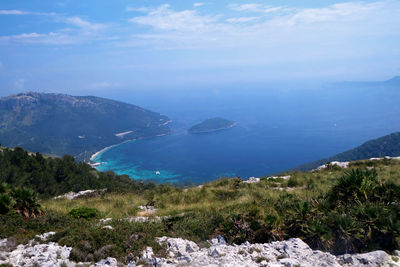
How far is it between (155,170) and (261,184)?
14120cm

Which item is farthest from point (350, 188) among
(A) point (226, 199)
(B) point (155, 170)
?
(B) point (155, 170)

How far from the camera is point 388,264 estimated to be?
227 inches

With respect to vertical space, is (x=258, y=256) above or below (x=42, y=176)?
above

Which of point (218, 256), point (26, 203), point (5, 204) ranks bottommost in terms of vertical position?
point (218, 256)

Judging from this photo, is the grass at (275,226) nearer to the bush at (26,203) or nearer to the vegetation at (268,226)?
the vegetation at (268,226)

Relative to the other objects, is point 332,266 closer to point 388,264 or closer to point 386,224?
point 388,264

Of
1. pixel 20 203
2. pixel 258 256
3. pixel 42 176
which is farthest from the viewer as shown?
pixel 42 176

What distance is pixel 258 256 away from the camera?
627cm

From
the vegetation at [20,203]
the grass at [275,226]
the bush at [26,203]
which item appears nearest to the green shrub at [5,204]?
the vegetation at [20,203]

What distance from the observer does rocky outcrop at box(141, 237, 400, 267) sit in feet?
Result: 19.3

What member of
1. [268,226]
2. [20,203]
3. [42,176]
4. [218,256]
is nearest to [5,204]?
[20,203]

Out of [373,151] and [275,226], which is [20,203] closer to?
[275,226]

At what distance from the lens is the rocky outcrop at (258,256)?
5883 millimetres

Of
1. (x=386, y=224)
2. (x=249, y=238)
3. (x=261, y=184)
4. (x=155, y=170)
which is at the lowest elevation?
(x=155, y=170)
